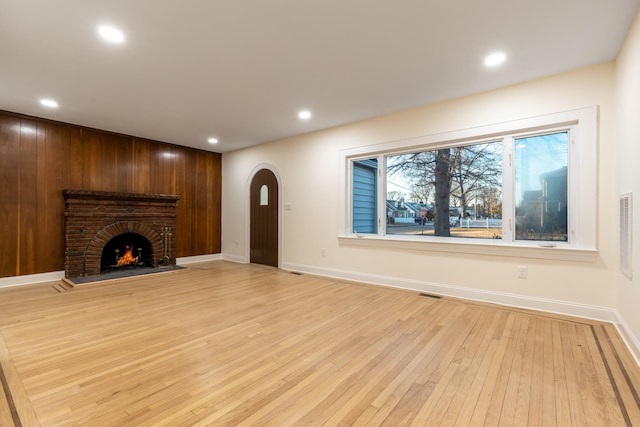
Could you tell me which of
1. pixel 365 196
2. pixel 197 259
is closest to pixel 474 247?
pixel 365 196

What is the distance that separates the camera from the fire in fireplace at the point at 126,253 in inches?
220

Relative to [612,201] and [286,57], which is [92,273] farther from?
[612,201]

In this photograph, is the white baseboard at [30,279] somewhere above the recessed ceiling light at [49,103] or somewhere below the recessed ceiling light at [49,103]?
below

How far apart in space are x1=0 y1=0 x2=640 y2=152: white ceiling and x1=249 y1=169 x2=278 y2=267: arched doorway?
2029 millimetres

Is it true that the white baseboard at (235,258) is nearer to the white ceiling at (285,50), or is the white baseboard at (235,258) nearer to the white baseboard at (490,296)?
the white baseboard at (490,296)

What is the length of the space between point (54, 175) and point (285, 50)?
14.7ft

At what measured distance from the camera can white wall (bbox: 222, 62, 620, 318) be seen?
2.98m

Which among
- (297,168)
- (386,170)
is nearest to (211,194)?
(297,168)

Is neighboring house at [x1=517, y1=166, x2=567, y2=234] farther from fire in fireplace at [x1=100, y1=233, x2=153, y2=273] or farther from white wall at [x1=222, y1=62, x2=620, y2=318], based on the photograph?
fire in fireplace at [x1=100, y1=233, x2=153, y2=273]

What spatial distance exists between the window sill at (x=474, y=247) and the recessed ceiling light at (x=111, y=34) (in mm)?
3698

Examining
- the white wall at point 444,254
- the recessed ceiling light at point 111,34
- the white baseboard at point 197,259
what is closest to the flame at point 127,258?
the white baseboard at point 197,259

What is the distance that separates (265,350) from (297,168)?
3808 mm

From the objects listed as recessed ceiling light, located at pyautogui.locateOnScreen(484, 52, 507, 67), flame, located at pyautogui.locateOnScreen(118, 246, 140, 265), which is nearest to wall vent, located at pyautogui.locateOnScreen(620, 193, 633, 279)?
recessed ceiling light, located at pyautogui.locateOnScreen(484, 52, 507, 67)

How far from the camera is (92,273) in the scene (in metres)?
4.98
